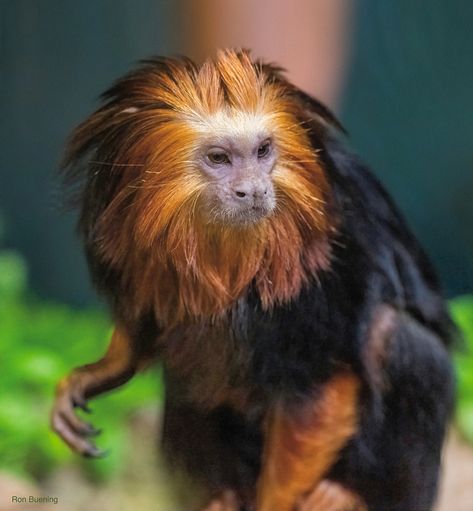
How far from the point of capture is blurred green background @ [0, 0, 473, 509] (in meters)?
1.61

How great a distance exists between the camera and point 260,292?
1.46m

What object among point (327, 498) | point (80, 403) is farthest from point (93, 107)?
point (327, 498)

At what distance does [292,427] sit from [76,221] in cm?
57

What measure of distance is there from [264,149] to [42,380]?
28.6 inches

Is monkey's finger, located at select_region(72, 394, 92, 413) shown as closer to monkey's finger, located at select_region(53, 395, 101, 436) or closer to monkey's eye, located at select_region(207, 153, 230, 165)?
monkey's finger, located at select_region(53, 395, 101, 436)

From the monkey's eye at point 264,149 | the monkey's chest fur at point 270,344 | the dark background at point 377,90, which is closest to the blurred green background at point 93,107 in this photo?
the dark background at point 377,90

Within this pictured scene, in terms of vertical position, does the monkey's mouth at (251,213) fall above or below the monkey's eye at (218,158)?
below

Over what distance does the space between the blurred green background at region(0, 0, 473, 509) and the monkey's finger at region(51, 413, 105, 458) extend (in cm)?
2

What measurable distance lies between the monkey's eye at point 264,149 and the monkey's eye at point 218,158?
2.4 inches

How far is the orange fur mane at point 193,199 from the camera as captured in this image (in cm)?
138

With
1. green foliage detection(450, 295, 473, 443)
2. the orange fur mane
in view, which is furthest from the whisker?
green foliage detection(450, 295, 473, 443)

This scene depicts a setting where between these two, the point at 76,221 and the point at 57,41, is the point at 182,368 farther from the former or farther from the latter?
the point at 57,41

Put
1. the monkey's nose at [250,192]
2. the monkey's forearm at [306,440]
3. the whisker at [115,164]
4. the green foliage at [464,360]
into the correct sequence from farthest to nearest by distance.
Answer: the green foliage at [464,360] < the monkey's forearm at [306,440] < the whisker at [115,164] < the monkey's nose at [250,192]

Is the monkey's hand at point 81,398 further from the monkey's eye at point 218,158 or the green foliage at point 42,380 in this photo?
the monkey's eye at point 218,158
